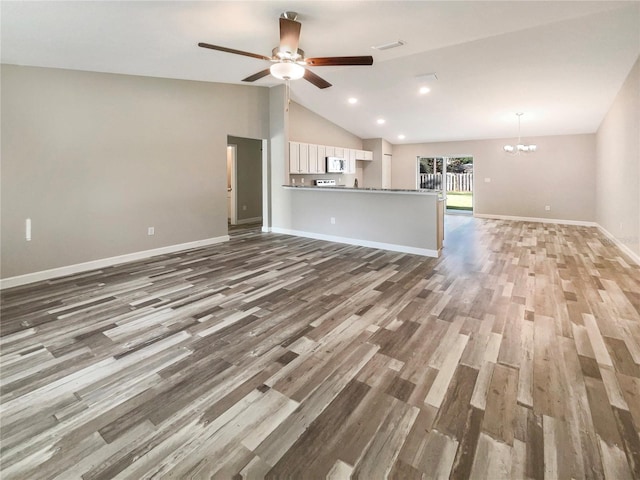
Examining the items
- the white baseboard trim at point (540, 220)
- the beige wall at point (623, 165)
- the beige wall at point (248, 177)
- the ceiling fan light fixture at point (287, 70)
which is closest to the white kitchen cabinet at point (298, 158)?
the beige wall at point (248, 177)

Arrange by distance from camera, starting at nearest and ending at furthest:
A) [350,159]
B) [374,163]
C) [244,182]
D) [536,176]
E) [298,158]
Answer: [298,158] < [244,182] < [536,176] < [350,159] < [374,163]

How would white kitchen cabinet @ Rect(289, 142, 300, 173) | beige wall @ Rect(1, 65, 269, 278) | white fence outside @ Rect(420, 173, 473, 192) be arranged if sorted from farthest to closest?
white fence outside @ Rect(420, 173, 473, 192) → white kitchen cabinet @ Rect(289, 142, 300, 173) → beige wall @ Rect(1, 65, 269, 278)

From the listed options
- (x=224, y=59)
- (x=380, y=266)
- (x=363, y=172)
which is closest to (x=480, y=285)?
(x=380, y=266)

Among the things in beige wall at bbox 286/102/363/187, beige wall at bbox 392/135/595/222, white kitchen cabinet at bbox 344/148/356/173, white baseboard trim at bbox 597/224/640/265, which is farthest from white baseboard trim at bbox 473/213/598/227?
beige wall at bbox 286/102/363/187

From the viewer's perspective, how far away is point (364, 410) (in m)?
1.78

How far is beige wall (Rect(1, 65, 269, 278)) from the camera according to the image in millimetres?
3945

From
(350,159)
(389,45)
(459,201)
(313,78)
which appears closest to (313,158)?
(350,159)

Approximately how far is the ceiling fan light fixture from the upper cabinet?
392 cm

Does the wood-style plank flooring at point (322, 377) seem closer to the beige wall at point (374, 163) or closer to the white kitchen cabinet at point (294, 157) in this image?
the white kitchen cabinet at point (294, 157)

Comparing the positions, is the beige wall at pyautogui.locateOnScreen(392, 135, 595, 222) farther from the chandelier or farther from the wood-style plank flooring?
the wood-style plank flooring

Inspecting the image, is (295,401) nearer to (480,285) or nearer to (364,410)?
(364,410)

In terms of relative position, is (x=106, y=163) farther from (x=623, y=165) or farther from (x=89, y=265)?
(x=623, y=165)

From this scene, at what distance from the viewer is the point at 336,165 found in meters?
8.59

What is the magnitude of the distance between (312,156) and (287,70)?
15.3ft
